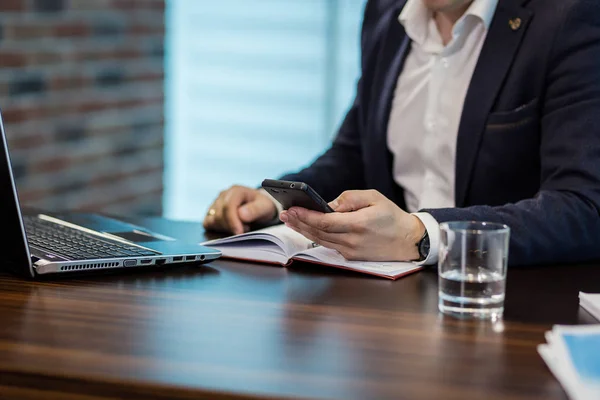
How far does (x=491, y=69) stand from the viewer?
65.4 inches

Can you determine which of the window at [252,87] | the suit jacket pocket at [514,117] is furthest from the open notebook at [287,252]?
the window at [252,87]

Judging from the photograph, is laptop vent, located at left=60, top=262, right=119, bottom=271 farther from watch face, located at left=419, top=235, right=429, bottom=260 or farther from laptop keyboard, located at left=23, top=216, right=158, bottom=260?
watch face, located at left=419, top=235, right=429, bottom=260

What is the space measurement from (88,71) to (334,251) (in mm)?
1881

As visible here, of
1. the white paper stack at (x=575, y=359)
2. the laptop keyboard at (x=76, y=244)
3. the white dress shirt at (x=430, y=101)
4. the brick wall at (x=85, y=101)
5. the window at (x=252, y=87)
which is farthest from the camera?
the window at (x=252, y=87)

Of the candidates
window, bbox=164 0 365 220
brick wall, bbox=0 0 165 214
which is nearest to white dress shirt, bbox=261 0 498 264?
brick wall, bbox=0 0 165 214

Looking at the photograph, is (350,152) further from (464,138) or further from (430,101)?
(464,138)

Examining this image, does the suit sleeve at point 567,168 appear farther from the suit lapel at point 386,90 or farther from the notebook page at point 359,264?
the suit lapel at point 386,90

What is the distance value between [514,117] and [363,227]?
1.64 ft

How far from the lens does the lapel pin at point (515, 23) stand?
1644 millimetres

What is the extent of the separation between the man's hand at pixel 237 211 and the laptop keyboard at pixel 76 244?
0.26 m

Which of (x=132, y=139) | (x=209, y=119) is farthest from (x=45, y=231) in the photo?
(x=209, y=119)

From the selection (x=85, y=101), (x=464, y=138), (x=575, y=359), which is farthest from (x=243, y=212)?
(x=85, y=101)

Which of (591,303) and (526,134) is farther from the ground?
(526,134)

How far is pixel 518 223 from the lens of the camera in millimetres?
1385
